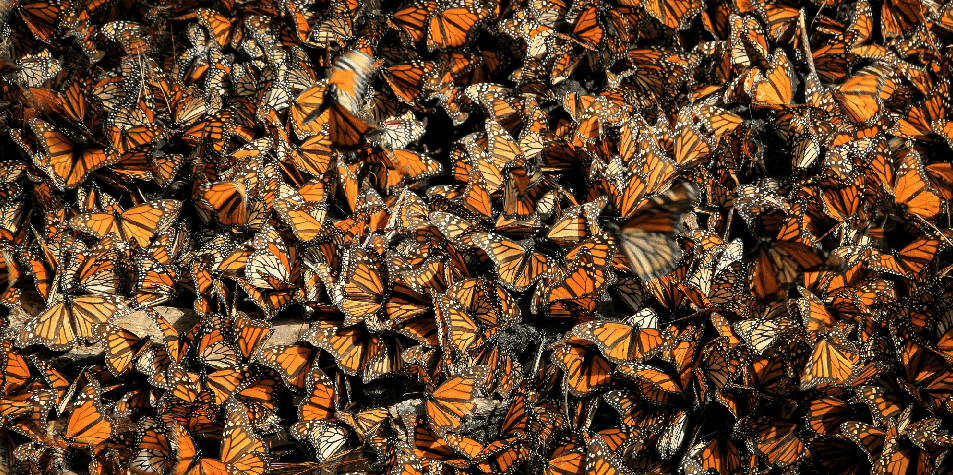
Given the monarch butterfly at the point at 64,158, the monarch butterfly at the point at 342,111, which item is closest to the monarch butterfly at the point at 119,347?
the monarch butterfly at the point at 64,158

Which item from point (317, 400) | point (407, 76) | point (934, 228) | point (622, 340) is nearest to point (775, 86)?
point (934, 228)

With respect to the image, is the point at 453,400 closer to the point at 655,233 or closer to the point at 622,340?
the point at 622,340

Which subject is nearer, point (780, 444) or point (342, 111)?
point (780, 444)

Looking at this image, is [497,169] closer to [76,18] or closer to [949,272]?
[949,272]

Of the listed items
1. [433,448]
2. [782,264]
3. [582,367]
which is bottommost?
[433,448]

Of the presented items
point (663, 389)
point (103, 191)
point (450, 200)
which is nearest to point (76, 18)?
point (103, 191)

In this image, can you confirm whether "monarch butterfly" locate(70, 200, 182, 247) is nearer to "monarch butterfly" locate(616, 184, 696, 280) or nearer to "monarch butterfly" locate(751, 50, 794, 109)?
"monarch butterfly" locate(616, 184, 696, 280)

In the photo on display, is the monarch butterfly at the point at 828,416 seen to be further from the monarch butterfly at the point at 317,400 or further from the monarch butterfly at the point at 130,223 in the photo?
the monarch butterfly at the point at 130,223
